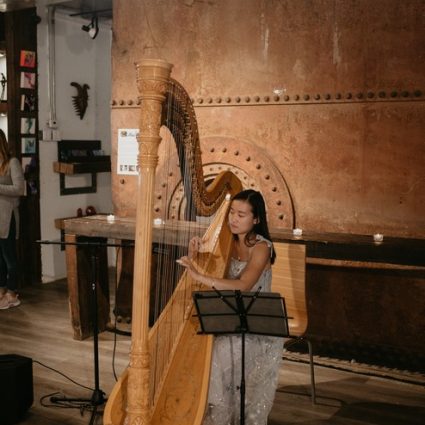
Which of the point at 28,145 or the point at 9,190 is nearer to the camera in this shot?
the point at 9,190

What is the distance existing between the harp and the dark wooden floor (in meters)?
1.03

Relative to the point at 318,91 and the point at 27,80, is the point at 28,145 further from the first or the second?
the point at 318,91

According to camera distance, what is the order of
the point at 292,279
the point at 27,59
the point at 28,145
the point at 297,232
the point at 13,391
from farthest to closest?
the point at 28,145, the point at 27,59, the point at 297,232, the point at 292,279, the point at 13,391

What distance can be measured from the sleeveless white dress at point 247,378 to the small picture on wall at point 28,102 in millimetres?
4411

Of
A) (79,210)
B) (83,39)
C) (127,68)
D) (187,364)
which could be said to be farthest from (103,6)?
(187,364)

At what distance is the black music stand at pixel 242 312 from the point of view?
2660 millimetres

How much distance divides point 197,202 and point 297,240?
1357mm

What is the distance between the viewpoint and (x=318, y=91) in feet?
14.4

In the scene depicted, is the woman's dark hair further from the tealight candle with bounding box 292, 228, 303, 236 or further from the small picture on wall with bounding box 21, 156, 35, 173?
the small picture on wall with bounding box 21, 156, 35, 173

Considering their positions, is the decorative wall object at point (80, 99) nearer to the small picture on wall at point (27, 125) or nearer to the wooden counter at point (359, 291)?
the small picture on wall at point (27, 125)

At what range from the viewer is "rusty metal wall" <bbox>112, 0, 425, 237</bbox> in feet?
13.6

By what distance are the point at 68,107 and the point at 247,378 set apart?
5.10 m

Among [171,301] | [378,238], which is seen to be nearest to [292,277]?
[378,238]

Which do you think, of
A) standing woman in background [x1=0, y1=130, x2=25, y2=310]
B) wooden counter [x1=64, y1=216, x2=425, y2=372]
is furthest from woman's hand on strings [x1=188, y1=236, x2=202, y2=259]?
standing woman in background [x1=0, y1=130, x2=25, y2=310]
